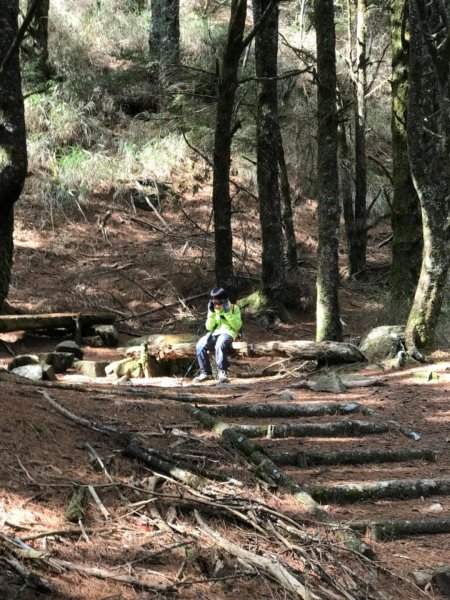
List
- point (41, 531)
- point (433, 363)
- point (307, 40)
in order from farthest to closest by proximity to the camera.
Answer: point (307, 40), point (433, 363), point (41, 531)

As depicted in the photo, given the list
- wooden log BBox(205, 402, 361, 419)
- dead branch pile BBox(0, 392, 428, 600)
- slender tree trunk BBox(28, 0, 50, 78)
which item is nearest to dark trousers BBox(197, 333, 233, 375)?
wooden log BBox(205, 402, 361, 419)

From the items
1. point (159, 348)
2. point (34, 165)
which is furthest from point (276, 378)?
point (34, 165)

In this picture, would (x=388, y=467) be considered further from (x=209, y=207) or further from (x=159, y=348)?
Result: (x=209, y=207)

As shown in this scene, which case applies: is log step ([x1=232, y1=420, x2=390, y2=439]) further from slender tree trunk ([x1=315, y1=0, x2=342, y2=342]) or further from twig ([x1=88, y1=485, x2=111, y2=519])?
slender tree trunk ([x1=315, y1=0, x2=342, y2=342])

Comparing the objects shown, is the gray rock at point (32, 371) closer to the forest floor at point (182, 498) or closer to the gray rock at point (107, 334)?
the forest floor at point (182, 498)

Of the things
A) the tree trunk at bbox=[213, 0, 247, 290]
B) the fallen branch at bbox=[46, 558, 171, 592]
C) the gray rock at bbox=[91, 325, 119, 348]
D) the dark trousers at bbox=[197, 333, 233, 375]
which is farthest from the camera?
the gray rock at bbox=[91, 325, 119, 348]

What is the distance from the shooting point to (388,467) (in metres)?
5.95

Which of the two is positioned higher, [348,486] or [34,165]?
[34,165]

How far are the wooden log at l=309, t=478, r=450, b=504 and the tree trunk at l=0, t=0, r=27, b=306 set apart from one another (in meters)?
8.19

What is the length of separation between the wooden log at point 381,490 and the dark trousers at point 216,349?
5.08 meters

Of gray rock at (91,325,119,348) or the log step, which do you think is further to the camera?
gray rock at (91,325,119,348)

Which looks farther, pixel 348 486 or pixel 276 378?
pixel 276 378

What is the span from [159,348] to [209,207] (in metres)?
7.94

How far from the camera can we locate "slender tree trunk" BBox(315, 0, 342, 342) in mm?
11039
